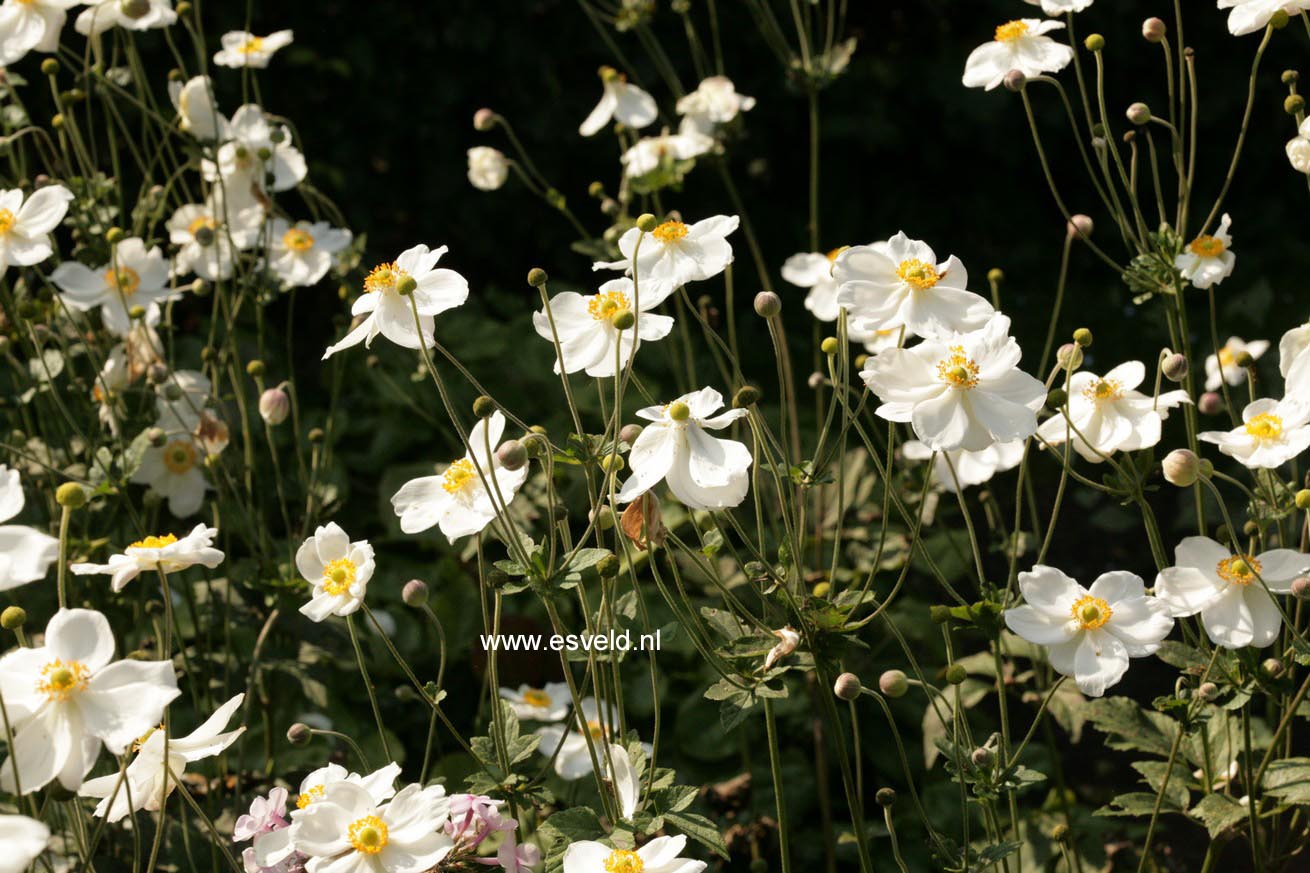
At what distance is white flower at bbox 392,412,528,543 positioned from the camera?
158 cm

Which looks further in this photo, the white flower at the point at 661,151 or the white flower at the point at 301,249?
the white flower at the point at 661,151

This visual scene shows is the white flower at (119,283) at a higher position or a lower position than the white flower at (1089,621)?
higher

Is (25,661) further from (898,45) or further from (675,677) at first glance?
(898,45)

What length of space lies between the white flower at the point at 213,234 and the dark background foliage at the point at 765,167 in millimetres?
635

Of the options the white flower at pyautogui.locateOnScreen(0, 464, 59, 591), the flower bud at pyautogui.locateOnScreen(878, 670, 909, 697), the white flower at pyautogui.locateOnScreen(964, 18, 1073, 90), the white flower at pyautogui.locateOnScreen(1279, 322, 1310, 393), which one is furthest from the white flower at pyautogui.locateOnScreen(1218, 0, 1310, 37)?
the white flower at pyautogui.locateOnScreen(0, 464, 59, 591)

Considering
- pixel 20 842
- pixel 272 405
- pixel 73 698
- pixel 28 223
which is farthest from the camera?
pixel 272 405

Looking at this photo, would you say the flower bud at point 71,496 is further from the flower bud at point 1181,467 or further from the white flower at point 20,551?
the flower bud at point 1181,467

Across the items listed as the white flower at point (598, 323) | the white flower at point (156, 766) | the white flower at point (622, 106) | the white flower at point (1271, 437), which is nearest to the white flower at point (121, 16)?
the white flower at point (622, 106)

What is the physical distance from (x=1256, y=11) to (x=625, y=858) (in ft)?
4.55

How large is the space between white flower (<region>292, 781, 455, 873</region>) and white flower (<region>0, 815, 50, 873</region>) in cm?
34

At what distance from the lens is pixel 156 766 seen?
4.90 feet

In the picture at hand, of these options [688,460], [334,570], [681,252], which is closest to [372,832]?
[334,570]

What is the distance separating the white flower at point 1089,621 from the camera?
1.55m

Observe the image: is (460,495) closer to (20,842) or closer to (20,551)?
(20,551)
